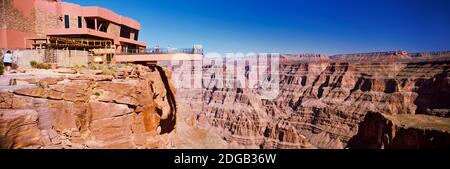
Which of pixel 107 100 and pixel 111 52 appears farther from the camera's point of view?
pixel 111 52

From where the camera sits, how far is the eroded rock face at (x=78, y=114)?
9078 millimetres

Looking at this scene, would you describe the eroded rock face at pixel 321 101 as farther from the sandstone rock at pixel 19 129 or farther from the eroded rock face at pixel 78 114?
the sandstone rock at pixel 19 129

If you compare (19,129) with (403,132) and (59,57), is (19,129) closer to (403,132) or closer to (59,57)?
(59,57)

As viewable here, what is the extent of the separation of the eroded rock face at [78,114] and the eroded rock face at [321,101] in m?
59.6

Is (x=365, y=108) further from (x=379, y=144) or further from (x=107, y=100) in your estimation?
(x=107, y=100)

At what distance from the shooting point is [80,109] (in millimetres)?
12500

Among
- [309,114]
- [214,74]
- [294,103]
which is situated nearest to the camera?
[309,114]

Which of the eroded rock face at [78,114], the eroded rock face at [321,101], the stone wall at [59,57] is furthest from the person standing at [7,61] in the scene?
the eroded rock face at [321,101]

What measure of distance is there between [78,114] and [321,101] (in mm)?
105135

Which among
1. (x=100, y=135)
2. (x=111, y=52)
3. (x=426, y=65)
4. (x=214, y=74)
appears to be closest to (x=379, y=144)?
(x=111, y=52)

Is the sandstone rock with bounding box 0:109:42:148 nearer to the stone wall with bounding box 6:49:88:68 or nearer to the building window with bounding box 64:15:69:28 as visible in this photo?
the stone wall with bounding box 6:49:88:68

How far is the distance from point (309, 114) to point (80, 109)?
9537cm

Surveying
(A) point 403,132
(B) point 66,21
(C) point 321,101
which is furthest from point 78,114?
(C) point 321,101

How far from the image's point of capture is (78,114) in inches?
486
